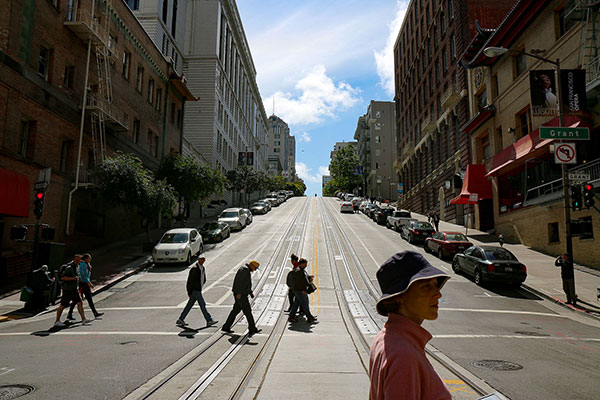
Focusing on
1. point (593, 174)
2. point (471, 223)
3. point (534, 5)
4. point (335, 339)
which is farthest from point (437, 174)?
point (335, 339)

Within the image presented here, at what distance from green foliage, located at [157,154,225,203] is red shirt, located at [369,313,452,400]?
2924 cm

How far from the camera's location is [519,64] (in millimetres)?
27250

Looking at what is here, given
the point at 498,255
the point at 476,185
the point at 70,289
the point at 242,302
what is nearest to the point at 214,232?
the point at 70,289

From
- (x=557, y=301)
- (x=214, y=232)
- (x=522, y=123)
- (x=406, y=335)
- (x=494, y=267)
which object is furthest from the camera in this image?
(x=214, y=232)

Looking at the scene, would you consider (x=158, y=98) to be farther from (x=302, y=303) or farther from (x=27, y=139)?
(x=302, y=303)

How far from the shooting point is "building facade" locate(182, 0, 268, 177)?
54156 millimetres

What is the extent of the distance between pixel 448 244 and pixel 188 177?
1888 centimetres

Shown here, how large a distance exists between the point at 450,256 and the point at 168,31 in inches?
1612

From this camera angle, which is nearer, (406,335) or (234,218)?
(406,335)

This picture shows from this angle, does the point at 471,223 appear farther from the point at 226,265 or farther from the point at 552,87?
the point at 226,265

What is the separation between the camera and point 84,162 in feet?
76.4

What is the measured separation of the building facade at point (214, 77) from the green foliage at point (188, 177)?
13.5m

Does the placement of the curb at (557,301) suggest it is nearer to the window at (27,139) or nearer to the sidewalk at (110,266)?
the sidewalk at (110,266)

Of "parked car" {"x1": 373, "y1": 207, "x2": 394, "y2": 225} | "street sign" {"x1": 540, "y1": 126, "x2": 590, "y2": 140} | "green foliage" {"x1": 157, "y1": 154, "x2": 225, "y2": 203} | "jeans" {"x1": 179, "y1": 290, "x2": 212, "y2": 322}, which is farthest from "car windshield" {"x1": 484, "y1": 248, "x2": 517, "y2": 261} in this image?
"parked car" {"x1": 373, "y1": 207, "x2": 394, "y2": 225}
